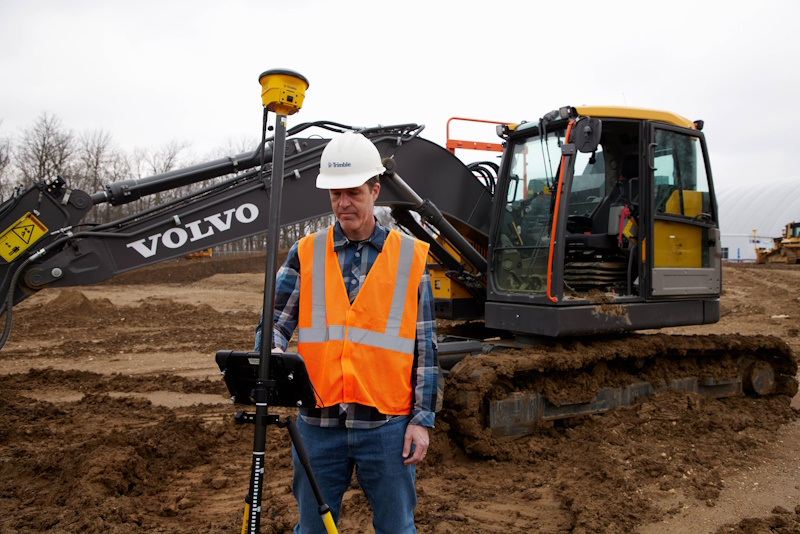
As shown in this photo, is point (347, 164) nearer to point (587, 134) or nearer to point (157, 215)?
point (157, 215)

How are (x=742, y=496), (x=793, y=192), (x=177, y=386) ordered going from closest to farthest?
1. (x=742, y=496)
2. (x=177, y=386)
3. (x=793, y=192)

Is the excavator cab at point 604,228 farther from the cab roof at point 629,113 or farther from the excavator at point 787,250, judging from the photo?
the excavator at point 787,250

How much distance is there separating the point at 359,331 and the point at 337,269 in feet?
0.85

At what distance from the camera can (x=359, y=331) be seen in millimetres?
2389

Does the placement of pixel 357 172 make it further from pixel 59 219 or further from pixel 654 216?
pixel 654 216

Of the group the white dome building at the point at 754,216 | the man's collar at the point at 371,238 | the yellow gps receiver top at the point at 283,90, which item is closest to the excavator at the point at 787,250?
the white dome building at the point at 754,216

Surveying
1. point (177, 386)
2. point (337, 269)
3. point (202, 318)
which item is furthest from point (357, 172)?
point (202, 318)

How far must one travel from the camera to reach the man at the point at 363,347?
2381mm

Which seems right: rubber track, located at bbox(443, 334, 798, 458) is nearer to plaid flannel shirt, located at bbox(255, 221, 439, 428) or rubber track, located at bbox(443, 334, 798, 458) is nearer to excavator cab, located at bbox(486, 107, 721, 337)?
excavator cab, located at bbox(486, 107, 721, 337)

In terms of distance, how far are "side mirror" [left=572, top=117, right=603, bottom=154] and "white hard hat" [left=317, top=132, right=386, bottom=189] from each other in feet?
10.2

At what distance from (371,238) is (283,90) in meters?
0.65

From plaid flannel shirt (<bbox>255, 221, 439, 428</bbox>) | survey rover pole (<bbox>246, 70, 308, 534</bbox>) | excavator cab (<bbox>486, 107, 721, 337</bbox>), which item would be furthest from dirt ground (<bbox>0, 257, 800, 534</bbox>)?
survey rover pole (<bbox>246, 70, 308, 534</bbox>)

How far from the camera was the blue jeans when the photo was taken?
239 cm

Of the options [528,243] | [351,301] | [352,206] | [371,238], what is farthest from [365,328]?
[528,243]
